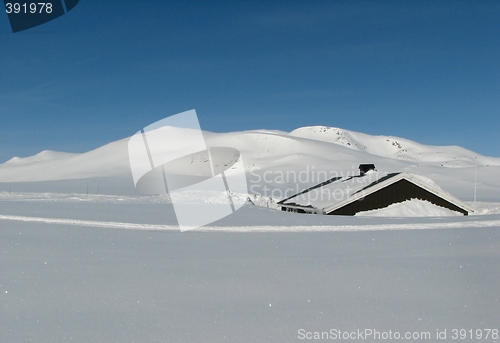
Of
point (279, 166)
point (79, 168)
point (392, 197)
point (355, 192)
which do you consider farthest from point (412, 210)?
point (79, 168)

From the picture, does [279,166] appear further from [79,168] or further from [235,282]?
[235,282]

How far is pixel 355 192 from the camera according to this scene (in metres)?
23.1

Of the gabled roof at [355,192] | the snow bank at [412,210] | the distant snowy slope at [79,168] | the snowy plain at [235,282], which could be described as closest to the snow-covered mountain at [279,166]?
the distant snowy slope at [79,168]

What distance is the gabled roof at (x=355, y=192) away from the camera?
22.6m

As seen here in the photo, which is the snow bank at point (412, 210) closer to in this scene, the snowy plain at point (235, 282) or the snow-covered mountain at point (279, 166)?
the snowy plain at point (235, 282)

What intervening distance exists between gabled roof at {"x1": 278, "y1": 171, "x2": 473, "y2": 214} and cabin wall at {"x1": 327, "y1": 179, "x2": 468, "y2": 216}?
0.19 meters

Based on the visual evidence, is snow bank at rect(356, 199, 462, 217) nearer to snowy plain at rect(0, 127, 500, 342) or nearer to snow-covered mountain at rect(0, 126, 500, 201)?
snowy plain at rect(0, 127, 500, 342)

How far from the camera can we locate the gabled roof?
888 inches

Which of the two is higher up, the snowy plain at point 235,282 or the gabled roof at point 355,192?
the snowy plain at point 235,282

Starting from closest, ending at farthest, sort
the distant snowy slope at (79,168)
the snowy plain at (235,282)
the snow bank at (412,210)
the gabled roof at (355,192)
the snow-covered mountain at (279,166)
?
the snowy plain at (235,282)
the gabled roof at (355,192)
the snow bank at (412,210)
the snow-covered mountain at (279,166)
the distant snowy slope at (79,168)

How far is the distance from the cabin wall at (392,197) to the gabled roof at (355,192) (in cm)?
19

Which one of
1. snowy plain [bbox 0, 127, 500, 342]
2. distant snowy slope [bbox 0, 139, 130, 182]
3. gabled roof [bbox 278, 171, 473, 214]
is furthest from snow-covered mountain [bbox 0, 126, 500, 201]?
snowy plain [bbox 0, 127, 500, 342]

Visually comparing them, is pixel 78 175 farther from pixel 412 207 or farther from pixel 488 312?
pixel 488 312

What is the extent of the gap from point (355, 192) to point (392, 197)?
2.06 m
